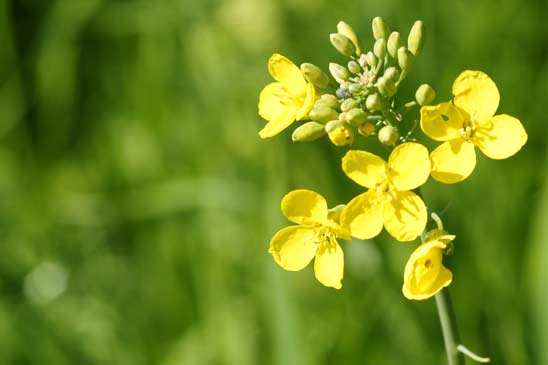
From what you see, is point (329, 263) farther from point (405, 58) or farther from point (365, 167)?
point (405, 58)

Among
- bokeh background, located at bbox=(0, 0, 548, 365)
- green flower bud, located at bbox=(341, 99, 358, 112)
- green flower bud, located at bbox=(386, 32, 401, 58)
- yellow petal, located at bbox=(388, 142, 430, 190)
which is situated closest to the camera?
yellow petal, located at bbox=(388, 142, 430, 190)

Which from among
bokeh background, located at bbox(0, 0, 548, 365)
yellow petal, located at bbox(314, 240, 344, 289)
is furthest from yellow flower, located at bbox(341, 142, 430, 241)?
bokeh background, located at bbox(0, 0, 548, 365)

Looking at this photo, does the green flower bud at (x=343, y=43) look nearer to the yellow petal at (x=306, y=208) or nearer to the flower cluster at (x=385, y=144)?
the flower cluster at (x=385, y=144)

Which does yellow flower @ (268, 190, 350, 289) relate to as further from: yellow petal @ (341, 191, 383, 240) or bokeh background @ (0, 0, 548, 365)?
bokeh background @ (0, 0, 548, 365)

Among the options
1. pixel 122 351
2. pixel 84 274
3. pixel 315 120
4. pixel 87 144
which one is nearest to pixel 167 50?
Answer: pixel 87 144

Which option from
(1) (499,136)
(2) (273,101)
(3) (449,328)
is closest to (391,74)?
(1) (499,136)
